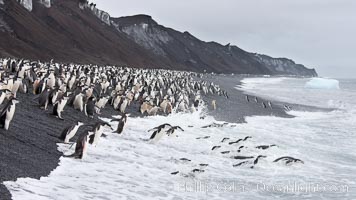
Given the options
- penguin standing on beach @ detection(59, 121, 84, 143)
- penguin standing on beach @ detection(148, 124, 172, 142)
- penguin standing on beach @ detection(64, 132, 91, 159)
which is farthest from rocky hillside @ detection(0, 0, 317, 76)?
penguin standing on beach @ detection(64, 132, 91, 159)

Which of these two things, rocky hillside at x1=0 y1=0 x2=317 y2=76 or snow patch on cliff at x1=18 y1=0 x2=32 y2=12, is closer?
rocky hillside at x1=0 y1=0 x2=317 y2=76

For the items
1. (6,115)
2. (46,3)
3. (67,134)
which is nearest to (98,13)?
(46,3)

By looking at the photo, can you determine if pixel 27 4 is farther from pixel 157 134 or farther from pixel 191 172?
pixel 191 172

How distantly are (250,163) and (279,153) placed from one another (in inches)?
66.7

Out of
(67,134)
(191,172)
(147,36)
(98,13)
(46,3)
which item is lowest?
(191,172)

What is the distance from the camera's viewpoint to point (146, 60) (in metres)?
85.4

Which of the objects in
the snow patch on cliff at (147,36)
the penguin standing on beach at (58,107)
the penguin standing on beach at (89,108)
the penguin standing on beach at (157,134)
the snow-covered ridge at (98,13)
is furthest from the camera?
the snow patch on cliff at (147,36)

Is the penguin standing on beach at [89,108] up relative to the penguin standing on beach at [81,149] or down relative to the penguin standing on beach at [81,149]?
up

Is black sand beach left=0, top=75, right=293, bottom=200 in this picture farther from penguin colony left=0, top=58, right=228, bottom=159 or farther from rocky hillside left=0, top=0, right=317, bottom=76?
rocky hillside left=0, top=0, right=317, bottom=76

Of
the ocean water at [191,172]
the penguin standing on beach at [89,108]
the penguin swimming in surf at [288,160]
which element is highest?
the penguin standing on beach at [89,108]

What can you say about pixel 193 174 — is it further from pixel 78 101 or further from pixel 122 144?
pixel 78 101

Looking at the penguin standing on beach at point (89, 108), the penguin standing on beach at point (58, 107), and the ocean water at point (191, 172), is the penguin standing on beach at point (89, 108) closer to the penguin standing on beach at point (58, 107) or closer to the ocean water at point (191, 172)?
the ocean water at point (191, 172)

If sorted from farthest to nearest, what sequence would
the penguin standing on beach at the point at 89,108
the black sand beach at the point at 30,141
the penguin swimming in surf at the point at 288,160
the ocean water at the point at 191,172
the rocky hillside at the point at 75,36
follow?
1. the rocky hillside at the point at 75,36
2. the penguin standing on beach at the point at 89,108
3. the penguin swimming in surf at the point at 288,160
4. the ocean water at the point at 191,172
5. the black sand beach at the point at 30,141

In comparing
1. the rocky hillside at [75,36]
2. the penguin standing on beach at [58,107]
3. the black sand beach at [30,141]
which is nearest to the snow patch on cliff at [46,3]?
the rocky hillside at [75,36]
